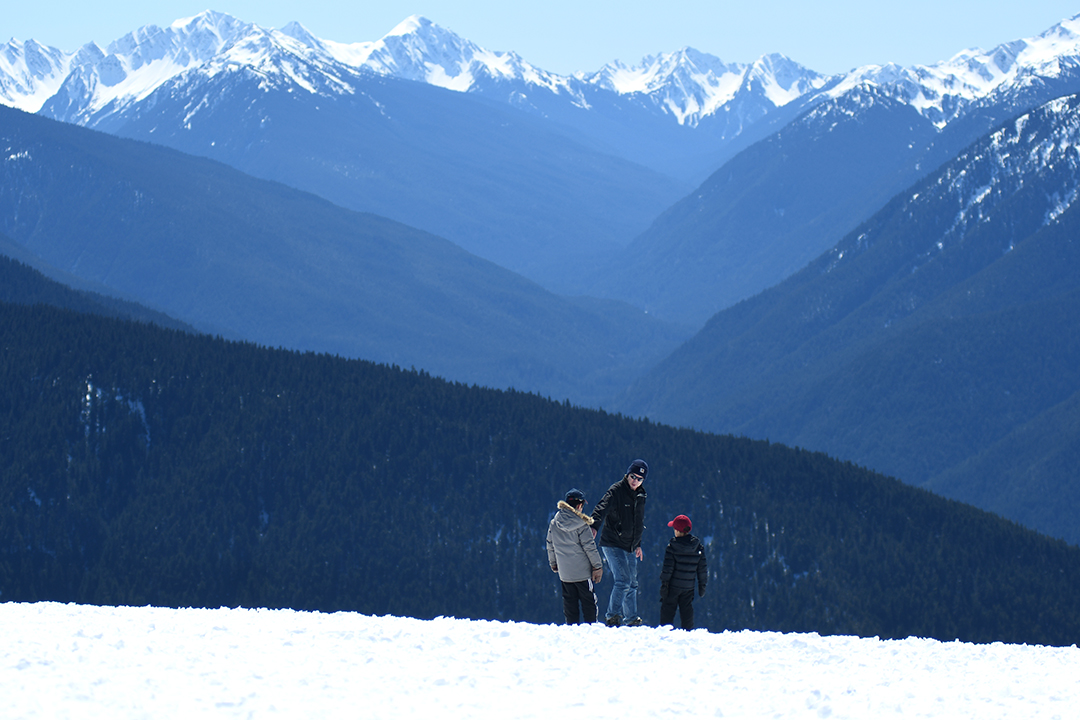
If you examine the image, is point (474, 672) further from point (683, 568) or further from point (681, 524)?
point (683, 568)

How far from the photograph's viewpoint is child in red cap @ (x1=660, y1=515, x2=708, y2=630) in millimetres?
31812

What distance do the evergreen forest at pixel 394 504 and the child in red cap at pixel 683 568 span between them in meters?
104

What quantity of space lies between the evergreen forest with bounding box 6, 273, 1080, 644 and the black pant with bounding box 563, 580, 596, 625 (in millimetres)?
102776

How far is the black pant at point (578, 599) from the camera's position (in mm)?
32688

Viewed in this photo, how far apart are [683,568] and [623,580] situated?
5.53ft

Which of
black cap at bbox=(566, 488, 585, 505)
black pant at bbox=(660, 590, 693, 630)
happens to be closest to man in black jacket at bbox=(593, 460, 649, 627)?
black cap at bbox=(566, 488, 585, 505)

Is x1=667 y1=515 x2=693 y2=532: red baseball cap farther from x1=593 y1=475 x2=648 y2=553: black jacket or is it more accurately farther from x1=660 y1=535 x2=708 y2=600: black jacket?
x1=593 y1=475 x2=648 y2=553: black jacket

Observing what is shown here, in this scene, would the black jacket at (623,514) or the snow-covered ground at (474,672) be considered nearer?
the snow-covered ground at (474,672)

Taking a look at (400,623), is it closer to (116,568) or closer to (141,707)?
(141,707)

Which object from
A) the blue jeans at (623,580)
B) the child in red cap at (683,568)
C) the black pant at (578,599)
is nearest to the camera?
the blue jeans at (623,580)

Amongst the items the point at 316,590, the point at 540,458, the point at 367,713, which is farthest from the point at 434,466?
the point at 367,713

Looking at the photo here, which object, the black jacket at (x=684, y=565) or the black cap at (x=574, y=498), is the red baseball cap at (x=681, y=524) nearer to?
the black jacket at (x=684, y=565)

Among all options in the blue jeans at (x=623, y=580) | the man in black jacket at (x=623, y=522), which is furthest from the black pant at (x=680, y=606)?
the man in black jacket at (x=623, y=522)

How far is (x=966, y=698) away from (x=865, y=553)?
13009 cm
